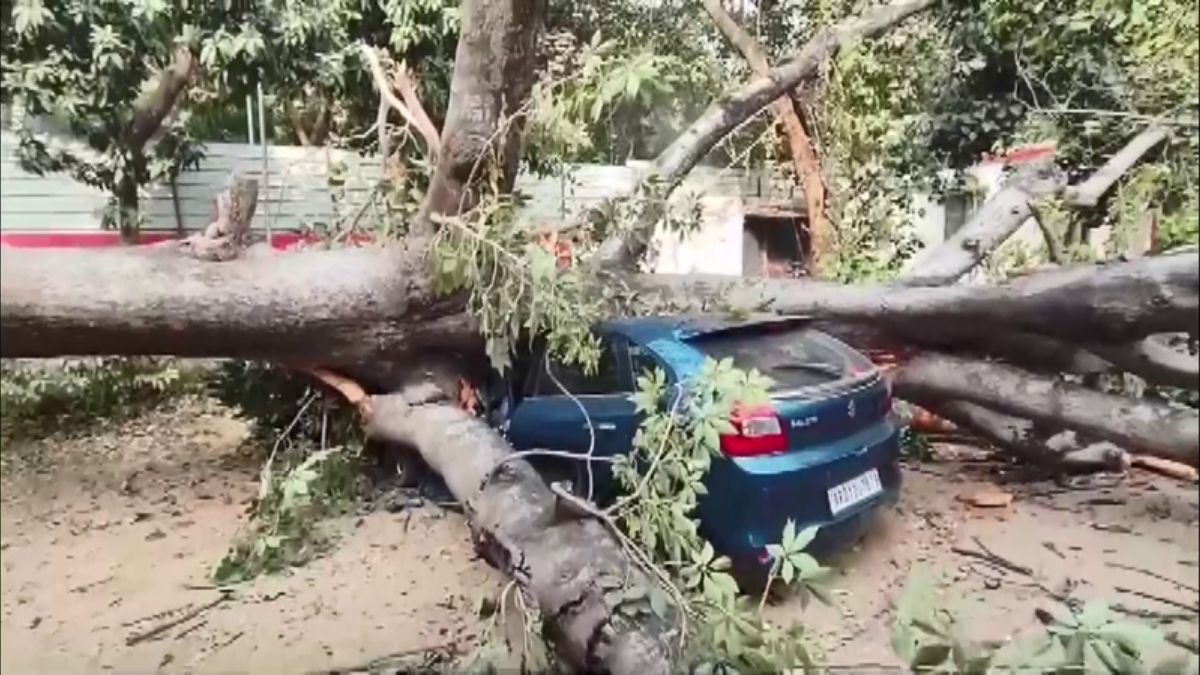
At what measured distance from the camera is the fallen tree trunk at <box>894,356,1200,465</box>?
71cm

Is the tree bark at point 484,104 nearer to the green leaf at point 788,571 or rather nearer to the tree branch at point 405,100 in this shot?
the tree branch at point 405,100

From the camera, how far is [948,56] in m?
0.91

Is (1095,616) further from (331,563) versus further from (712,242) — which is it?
(331,563)

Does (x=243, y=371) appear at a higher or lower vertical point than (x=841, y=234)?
lower

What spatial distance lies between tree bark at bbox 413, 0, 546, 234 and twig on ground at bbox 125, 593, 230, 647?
1.24ft

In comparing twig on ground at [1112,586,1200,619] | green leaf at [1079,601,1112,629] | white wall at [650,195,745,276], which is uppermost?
white wall at [650,195,745,276]

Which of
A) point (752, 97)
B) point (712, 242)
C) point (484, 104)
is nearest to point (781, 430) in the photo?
point (712, 242)

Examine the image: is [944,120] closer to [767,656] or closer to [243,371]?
[767,656]

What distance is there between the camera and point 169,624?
0.85m

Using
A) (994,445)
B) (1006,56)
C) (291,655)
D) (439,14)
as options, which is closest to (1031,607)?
(994,445)

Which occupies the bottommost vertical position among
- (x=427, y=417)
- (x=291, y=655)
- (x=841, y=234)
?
(x=291, y=655)

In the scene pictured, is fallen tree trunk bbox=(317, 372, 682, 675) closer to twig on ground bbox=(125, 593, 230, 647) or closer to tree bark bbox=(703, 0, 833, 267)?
twig on ground bbox=(125, 593, 230, 647)

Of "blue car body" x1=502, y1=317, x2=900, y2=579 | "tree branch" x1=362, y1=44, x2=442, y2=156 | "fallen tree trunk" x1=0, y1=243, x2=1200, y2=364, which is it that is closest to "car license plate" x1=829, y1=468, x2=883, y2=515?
"blue car body" x1=502, y1=317, x2=900, y2=579

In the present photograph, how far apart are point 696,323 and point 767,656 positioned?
11.6 inches
